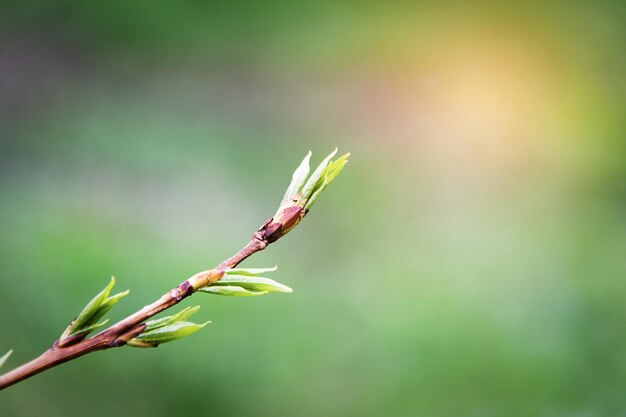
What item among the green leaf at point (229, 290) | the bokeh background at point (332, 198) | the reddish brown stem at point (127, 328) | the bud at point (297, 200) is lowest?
the reddish brown stem at point (127, 328)

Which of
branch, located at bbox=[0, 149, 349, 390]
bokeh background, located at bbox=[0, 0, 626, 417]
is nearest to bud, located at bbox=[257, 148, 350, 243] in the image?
branch, located at bbox=[0, 149, 349, 390]

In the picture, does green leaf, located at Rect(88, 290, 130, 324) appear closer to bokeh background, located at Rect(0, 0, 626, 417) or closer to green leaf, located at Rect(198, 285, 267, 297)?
green leaf, located at Rect(198, 285, 267, 297)

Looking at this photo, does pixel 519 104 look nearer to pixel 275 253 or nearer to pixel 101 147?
pixel 275 253

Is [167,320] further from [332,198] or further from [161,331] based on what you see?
[332,198]

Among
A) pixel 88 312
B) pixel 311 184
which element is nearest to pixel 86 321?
pixel 88 312

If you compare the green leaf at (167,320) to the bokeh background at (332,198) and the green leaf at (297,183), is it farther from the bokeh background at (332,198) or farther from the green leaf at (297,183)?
the bokeh background at (332,198)

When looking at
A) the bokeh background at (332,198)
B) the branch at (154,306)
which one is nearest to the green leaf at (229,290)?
the branch at (154,306)
